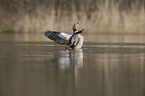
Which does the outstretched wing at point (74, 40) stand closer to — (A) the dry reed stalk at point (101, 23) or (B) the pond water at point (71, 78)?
(B) the pond water at point (71, 78)

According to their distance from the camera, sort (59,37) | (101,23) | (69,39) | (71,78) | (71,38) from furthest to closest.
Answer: (101,23) → (59,37) → (69,39) → (71,38) → (71,78)

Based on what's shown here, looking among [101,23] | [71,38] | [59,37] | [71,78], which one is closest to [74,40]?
[71,38]

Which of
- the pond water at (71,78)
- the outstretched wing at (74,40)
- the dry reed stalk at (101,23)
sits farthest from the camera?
the dry reed stalk at (101,23)

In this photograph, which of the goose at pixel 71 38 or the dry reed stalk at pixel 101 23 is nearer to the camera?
the goose at pixel 71 38

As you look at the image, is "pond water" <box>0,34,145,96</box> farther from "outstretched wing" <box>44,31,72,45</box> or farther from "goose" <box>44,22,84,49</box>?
"outstretched wing" <box>44,31,72,45</box>

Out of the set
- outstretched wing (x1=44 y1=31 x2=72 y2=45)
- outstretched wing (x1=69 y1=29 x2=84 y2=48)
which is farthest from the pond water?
outstretched wing (x1=44 y1=31 x2=72 y2=45)

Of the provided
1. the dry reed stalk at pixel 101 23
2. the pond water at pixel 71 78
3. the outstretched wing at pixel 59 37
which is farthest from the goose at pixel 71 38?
the dry reed stalk at pixel 101 23

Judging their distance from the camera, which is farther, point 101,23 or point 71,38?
point 101,23

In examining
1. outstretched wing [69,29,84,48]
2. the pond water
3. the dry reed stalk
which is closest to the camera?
the pond water

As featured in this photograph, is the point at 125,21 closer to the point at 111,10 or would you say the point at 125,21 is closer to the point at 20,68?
the point at 111,10

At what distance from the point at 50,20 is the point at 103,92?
17728 mm

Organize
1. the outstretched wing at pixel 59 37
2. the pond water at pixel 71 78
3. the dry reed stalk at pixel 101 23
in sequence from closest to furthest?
the pond water at pixel 71 78, the outstretched wing at pixel 59 37, the dry reed stalk at pixel 101 23

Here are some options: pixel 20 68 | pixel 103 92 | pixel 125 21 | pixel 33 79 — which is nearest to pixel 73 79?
pixel 33 79

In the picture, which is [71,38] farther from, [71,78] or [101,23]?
[101,23]
